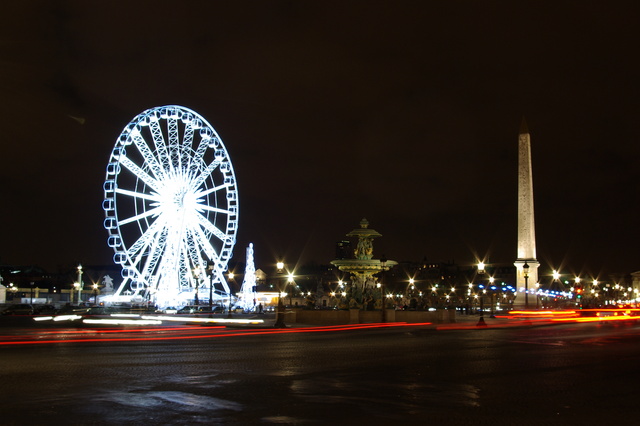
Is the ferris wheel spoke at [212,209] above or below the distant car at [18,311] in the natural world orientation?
above

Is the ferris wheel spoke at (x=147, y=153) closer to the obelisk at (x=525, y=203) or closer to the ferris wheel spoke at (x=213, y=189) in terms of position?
the ferris wheel spoke at (x=213, y=189)

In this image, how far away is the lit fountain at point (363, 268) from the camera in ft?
137

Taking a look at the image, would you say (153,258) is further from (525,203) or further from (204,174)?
(525,203)

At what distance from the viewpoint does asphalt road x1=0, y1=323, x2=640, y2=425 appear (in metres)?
9.05

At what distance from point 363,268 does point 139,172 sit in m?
16.8

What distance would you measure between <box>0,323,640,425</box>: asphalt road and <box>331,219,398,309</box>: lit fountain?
21.5m

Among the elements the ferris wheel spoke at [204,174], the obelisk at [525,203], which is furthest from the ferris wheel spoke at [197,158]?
the obelisk at [525,203]

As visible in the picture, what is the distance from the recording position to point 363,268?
139 feet

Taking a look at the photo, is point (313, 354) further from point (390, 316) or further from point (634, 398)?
point (390, 316)

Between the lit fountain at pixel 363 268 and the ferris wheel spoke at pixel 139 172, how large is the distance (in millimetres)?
14214

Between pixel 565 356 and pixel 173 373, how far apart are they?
33.3 feet

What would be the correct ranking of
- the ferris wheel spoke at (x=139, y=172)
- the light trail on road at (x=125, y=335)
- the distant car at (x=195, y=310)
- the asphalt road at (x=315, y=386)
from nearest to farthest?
the asphalt road at (x=315, y=386) < the light trail on road at (x=125, y=335) < the ferris wheel spoke at (x=139, y=172) < the distant car at (x=195, y=310)

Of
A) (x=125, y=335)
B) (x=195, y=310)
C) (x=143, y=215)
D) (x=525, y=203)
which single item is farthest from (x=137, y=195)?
(x=525, y=203)

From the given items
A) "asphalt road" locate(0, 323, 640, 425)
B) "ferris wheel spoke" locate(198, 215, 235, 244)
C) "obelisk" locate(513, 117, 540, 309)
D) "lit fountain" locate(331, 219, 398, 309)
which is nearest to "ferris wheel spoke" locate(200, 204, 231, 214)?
"ferris wheel spoke" locate(198, 215, 235, 244)
